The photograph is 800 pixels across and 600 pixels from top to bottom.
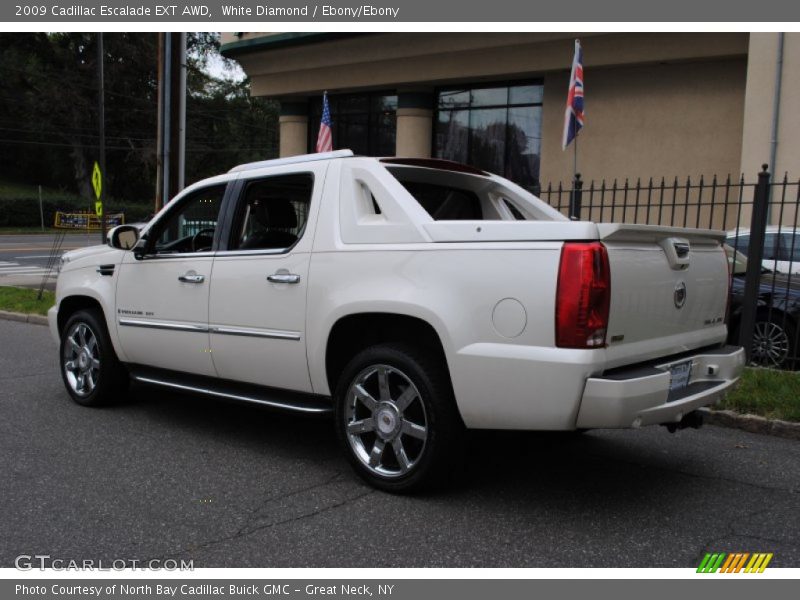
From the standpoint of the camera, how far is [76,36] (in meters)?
55.2

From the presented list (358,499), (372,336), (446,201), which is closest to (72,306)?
(372,336)

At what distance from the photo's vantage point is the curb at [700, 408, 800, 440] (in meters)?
5.71

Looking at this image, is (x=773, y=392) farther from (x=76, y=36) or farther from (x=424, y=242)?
(x=76, y=36)

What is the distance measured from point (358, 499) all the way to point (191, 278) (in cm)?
209

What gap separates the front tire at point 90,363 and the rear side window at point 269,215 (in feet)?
5.64

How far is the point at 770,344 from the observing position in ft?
25.8

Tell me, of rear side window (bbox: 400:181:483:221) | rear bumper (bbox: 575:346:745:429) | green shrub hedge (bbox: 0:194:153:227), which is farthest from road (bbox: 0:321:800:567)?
green shrub hedge (bbox: 0:194:153:227)

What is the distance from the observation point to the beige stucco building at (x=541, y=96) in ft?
40.1

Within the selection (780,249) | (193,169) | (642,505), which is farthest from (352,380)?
(193,169)

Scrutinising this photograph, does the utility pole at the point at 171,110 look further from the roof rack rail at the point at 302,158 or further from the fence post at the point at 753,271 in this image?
the fence post at the point at 753,271

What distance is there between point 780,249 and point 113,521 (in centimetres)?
761

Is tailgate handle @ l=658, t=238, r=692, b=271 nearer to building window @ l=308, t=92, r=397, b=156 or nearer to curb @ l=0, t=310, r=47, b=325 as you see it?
curb @ l=0, t=310, r=47, b=325

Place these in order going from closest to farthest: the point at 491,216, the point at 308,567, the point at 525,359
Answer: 1. the point at 308,567
2. the point at 525,359
3. the point at 491,216

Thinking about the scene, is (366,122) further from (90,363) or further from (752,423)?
(752,423)
